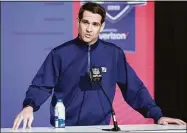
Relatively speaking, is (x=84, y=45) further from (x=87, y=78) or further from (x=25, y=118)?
(x=25, y=118)

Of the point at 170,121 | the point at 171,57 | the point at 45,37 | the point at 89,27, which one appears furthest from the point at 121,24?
the point at 170,121

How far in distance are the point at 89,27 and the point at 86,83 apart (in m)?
0.41

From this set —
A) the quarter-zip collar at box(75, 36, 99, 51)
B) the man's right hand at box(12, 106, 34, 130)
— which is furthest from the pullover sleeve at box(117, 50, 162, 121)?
the man's right hand at box(12, 106, 34, 130)

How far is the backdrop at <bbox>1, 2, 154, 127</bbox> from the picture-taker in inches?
167

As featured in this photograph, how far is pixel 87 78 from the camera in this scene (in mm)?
3076

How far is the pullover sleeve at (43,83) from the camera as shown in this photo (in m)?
2.73

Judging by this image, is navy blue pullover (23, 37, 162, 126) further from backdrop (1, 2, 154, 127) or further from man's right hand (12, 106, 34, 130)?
backdrop (1, 2, 154, 127)

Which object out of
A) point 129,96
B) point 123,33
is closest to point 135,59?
point 123,33

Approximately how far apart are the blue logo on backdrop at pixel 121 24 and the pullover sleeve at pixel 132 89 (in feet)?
Result: 3.39

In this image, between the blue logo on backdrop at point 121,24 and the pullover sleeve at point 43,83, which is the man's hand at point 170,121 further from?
the blue logo on backdrop at point 121,24

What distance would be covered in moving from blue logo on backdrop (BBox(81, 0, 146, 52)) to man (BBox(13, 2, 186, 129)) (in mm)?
1029

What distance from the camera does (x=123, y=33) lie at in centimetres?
434

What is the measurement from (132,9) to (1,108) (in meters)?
1.59

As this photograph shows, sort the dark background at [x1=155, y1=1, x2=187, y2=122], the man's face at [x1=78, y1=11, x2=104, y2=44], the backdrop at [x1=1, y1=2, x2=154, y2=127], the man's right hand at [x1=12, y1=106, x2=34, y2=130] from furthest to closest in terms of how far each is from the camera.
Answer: the dark background at [x1=155, y1=1, x2=187, y2=122], the backdrop at [x1=1, y1=2, x2=154, y2=127], the man's face at [x1=78, y1=11, x2=104, y2=44], the man's right hand at [x1=12, y1=106, x2=34, y2=130]
